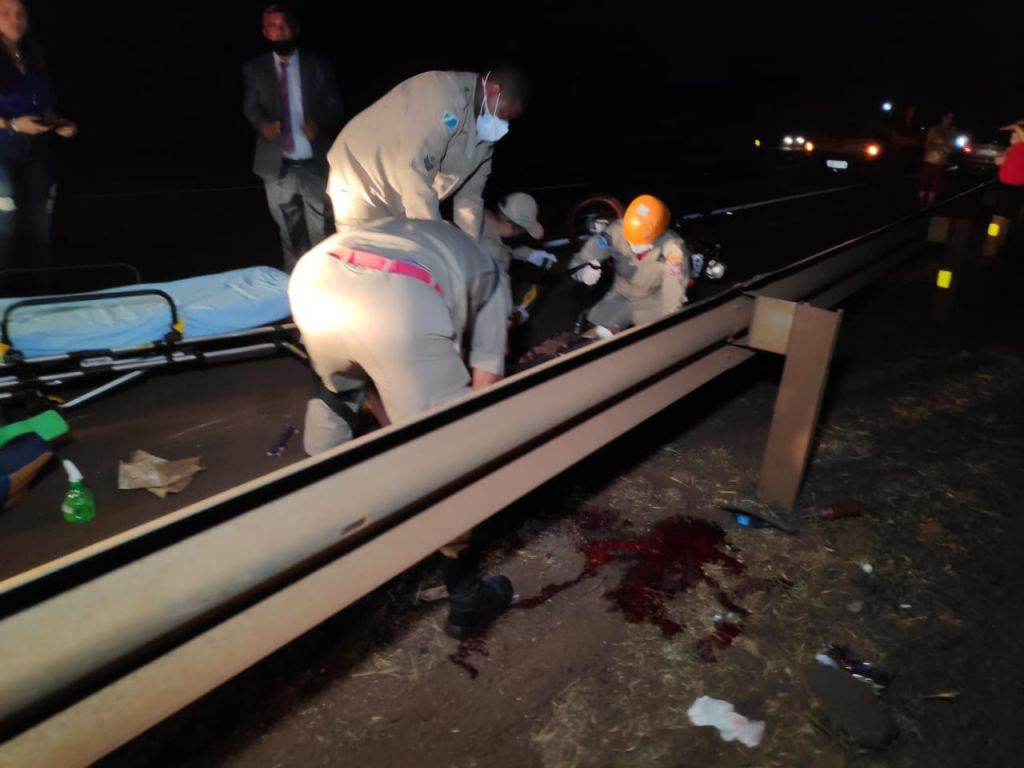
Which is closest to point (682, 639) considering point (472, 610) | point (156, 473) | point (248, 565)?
point (472, 610)

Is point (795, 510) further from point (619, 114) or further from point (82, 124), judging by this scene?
point (619, 114)

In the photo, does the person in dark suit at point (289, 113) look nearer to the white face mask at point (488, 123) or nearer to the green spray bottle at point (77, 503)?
the white face mask at point (488, 123)

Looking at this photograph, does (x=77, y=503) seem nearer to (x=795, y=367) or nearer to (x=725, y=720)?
(x=725, y=720)

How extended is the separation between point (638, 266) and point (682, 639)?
3.67 meters

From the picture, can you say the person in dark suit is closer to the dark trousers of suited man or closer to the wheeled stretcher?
the dark trousers of suited man

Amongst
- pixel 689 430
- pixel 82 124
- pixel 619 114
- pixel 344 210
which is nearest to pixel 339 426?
pixel 344 210

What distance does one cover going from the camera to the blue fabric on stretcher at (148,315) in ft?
13.4

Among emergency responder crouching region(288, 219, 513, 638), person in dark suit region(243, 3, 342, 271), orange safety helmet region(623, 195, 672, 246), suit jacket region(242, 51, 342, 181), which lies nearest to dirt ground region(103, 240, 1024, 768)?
emergency responder crouching region(288, 219, 513, 638)

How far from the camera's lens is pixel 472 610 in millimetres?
2652

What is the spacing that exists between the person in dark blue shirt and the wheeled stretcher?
1.01 metres

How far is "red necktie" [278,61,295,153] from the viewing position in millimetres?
5633

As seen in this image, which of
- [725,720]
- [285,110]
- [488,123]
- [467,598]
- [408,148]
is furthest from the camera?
[285,110]

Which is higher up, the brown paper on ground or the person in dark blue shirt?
the person in dark blue shirt

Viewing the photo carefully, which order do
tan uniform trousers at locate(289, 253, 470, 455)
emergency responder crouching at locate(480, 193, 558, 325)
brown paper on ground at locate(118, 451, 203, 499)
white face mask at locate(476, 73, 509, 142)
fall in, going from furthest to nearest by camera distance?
emergency responder crouching at locate(480, 193, 558, 325), white face mask at locate(476, 73, 509, 142), brown paper on ground at locate(118, 451, 203, 499), tan uniform trousers at locate(289, 253, 470, 455)
